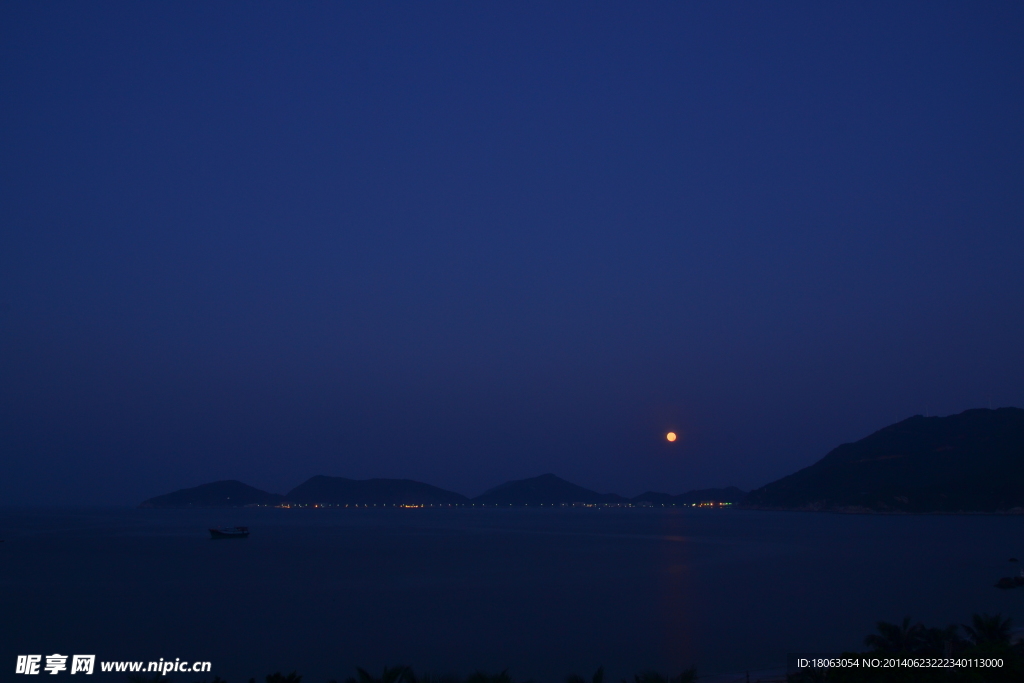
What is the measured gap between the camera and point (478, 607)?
49094 mm

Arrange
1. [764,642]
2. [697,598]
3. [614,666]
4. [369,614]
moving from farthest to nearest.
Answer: [697,598] → [369,614] → [764,642] → [614,666]

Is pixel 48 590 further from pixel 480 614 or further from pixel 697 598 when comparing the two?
pixel 697 598

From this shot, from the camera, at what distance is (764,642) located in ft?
126

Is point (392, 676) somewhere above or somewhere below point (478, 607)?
above

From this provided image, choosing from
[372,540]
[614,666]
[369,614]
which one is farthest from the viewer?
[372,540]

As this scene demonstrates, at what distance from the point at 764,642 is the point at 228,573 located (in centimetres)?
4892

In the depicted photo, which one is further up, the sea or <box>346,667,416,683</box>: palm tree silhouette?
<box>346,667,416,683</box>: palm tree silhouette

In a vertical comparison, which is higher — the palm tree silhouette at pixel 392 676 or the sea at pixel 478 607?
the palm tree silhouette at pixel 392 676

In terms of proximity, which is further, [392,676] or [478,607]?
[478,607]

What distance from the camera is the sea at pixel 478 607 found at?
36.1m

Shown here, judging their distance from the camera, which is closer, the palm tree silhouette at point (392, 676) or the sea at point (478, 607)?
the palm tree silhouette at point (392, 676)

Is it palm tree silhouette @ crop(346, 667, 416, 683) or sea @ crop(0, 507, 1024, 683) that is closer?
palm tree silhouette @ crop(346, 667, 416, 683)

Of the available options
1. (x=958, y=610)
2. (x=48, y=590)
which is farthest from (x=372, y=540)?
(x=958, y=610)

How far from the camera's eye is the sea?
3606 centimetres
